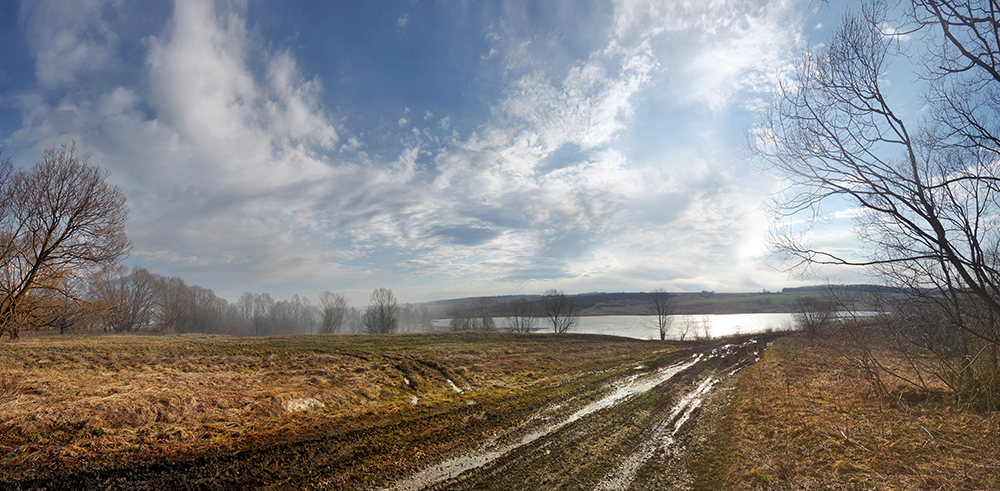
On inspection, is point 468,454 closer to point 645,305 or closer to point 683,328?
point 683,328

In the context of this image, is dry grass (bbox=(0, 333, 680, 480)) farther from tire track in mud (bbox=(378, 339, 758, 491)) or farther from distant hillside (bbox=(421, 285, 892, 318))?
distant hillside (bbox=(421, 285, 892, 318))

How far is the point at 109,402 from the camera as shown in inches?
278

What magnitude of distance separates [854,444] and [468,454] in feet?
22.4

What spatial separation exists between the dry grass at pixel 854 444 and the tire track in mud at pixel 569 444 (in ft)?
3.50

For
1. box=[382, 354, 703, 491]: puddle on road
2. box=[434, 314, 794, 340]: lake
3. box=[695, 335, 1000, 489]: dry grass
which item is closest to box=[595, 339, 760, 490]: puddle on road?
box=[695, 335, 1000, 489]: dry grass

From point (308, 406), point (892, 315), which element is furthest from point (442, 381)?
point (892, 315)

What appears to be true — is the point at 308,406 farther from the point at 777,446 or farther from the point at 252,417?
the point at 777,446

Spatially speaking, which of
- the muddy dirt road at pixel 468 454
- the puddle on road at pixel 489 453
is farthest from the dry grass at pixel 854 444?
the puddle on road at pixel 489 453

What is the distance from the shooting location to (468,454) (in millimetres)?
6391

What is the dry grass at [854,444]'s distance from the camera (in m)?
5.05

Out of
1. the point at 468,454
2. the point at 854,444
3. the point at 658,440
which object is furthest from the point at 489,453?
the point at 854,444

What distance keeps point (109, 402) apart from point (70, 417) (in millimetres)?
784

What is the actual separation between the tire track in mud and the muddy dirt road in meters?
0.02

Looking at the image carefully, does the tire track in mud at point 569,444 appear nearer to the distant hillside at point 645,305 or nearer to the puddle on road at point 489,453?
the puddle on road at point 489,453
